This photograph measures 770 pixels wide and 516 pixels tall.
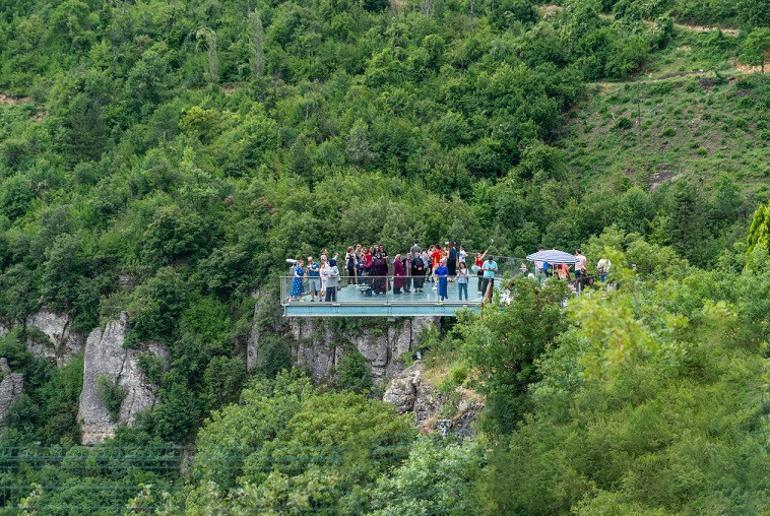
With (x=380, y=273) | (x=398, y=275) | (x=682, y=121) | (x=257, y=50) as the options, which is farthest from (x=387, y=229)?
(x=257, y=50)

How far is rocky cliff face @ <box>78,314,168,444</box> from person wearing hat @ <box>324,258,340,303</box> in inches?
486

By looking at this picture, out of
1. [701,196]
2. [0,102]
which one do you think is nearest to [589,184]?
[701,196]

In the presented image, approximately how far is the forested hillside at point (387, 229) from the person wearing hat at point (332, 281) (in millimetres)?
3328

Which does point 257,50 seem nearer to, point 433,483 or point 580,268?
point 580,268

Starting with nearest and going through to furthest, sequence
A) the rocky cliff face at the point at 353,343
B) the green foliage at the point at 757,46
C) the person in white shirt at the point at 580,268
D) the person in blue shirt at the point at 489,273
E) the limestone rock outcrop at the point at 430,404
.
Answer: the limestone rock outcrop at the point at 430,404 < the person in white shirt at the point at 580,268 < the person in blue shirt at the point at 489,273 < the rocky cliff face at the point at 353,343 < the green foliage at the point at 757,46

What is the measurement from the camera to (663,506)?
25516 millimetres

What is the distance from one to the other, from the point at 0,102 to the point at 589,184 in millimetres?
30255

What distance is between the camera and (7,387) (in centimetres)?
5391

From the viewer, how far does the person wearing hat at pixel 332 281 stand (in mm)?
41513

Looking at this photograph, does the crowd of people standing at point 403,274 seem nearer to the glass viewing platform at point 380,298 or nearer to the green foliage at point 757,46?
the glass viewing platform at point 380,298

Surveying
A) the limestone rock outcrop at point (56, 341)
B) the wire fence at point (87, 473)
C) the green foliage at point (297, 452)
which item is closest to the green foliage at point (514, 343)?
the green foliage at point (297, 452)

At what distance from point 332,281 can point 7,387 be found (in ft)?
59.6

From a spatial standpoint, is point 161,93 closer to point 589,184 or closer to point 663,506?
point 589,184

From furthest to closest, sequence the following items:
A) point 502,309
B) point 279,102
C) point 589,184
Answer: point 279,102, point 589,184, point 502,309
